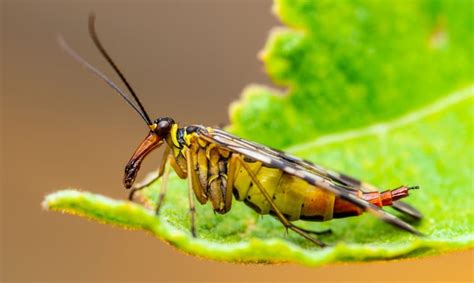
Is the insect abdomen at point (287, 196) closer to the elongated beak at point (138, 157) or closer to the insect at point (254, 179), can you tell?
the insect at point (254, 179)

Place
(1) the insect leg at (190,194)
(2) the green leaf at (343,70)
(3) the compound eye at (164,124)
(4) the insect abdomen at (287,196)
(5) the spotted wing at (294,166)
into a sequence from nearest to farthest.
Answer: (1) the insect leg at (190,194), (5) the spotted wing at (294,166), (4) the insect abdomen at (287,196), (3) the compound eye at (164,124), (2) the green leaf at (343,70)

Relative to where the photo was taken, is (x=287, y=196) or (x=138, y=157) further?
(x=138, y=157)

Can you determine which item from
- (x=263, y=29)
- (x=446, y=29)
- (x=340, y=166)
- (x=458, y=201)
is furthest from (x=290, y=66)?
(x=263, y=29)

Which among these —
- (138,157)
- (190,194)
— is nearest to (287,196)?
(190,194)

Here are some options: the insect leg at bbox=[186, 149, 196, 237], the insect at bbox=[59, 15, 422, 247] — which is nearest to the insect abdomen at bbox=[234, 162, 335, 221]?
the insect at bbox=[59, 15, 422, 247]

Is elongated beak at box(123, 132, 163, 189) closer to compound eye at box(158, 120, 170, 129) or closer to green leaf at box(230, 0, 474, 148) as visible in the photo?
compound eye at box(158, 120, 170, 129)

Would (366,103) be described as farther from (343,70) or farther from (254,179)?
(254,179)

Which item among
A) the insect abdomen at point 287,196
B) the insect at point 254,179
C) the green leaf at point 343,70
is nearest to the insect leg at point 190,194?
the insect at point 254,179

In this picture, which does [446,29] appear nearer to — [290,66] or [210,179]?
[290,66]
